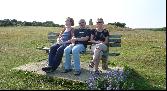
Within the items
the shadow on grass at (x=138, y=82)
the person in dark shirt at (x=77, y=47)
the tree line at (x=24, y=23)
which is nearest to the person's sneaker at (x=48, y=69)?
the person in dark shirt at (x=77, y=47)

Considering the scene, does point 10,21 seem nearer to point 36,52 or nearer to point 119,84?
point 36,52

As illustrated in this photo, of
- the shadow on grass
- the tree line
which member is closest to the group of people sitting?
the shadow on grass

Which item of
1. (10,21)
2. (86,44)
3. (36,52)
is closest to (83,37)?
(86,44)

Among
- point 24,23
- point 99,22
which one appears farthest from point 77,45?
point 24,23

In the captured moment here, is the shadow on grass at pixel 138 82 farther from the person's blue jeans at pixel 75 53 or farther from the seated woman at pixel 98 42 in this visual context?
the person's blue jeans at pixel 75 53

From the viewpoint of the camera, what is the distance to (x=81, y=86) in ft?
34.2

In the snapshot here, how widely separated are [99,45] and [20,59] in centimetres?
537

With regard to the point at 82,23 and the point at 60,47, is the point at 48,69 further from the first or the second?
the point at 82,23

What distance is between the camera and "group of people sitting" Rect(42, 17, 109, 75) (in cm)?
1129

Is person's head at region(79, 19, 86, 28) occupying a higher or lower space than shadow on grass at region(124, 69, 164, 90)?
higher

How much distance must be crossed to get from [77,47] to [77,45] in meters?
0.17

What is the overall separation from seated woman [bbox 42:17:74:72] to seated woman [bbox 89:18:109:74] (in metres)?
0.78

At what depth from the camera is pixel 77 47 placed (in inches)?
448

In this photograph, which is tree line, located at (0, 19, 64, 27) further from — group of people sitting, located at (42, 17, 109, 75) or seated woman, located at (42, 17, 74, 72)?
group of people sitting, located at (42, 17, 109, 75)
